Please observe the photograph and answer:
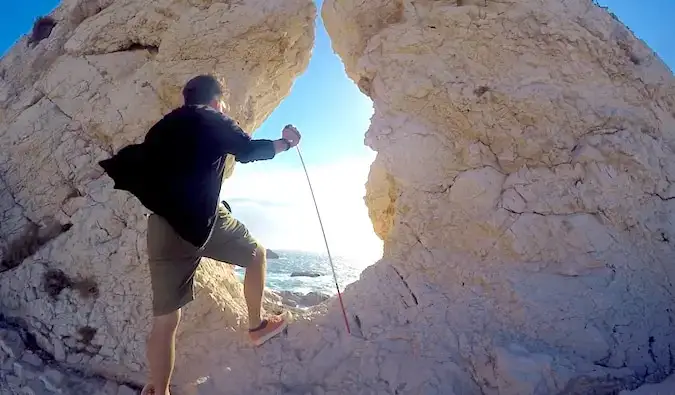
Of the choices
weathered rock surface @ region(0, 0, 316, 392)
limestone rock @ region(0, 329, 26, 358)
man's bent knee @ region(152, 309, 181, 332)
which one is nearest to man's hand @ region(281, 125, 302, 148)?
man's bent knee @ region(152, 309, 181, 332)

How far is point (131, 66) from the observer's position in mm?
4496

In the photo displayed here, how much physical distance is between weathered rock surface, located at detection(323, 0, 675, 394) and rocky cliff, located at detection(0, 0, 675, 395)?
2 centimetres

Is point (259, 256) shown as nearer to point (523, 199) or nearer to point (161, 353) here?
point (161, 353)

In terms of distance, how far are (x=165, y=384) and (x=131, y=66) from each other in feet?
10.6

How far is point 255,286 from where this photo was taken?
3291 mm

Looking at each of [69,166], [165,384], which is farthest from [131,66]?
[165,384]

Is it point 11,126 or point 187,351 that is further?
point 11,126

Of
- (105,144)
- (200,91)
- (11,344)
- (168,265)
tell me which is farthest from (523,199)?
(11,344)

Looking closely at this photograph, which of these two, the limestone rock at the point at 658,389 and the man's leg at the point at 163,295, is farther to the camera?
the man's leg at the point at 163,295

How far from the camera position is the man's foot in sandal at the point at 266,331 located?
3.33 m

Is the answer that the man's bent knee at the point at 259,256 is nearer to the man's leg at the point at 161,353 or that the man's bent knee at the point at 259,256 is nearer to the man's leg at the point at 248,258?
the man's leg at the point at 248,258

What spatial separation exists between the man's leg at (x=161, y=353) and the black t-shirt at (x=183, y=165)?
55 cm

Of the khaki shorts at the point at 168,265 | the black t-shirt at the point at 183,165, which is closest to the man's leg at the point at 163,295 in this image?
the khaki shorts at the point at 168,265

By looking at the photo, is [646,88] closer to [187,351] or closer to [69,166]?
[187,351]
